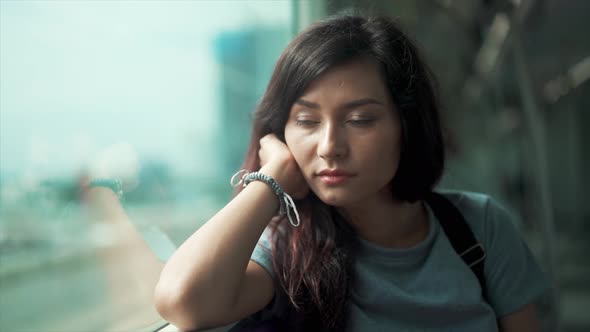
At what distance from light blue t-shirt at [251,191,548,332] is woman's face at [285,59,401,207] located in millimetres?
188

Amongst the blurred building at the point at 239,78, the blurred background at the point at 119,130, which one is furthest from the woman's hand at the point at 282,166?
the blurred building at the point at 239,78

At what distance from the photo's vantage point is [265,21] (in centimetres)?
158

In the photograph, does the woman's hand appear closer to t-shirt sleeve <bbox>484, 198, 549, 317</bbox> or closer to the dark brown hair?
the dark brown hair

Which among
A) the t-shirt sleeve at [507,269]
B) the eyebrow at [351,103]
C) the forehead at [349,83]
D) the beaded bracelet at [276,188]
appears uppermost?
the forehead at [349,83]

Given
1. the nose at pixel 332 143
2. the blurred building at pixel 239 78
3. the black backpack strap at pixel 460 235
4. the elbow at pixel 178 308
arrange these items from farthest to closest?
the blurred building at pixel 239 78
the black backpack strap at pixel 460 235
the nose at pixel 332 143
the elbow at pixel 178 308

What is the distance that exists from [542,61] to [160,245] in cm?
540

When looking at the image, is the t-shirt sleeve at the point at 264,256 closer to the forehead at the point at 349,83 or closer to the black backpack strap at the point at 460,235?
the forehead at the point at 349,83

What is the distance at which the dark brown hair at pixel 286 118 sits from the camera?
2.99ft

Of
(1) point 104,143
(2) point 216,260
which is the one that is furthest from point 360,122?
(1) point 104,143

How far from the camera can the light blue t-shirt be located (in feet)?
3.15

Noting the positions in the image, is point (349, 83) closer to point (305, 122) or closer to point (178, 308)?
point (305, 122)

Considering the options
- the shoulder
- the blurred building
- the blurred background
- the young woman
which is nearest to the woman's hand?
the young woman

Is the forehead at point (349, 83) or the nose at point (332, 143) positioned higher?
the forehead at point (349, 83)

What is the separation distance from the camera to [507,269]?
1058 mm
